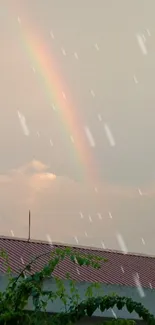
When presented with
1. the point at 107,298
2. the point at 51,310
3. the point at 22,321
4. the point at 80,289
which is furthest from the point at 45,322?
the point at 80,289

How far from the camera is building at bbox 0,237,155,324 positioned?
43.9 feet

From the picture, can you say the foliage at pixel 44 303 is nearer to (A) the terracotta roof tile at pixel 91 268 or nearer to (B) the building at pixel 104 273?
(B) the building at pixel 104 273

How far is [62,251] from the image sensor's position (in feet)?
16.2

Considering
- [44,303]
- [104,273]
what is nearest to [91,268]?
[104,273]

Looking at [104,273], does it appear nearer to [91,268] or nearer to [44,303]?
[91,268]

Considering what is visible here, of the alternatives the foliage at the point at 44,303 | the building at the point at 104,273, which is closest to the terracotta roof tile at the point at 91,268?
the building at the point at 104,273

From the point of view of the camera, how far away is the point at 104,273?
15.6 m

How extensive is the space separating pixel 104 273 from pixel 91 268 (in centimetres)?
37

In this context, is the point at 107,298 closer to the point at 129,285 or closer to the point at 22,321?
the point at 22,321

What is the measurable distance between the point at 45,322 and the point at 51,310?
7248 mm

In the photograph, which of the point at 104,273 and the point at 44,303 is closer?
the point at 44,303

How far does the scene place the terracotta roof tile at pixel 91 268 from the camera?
558 inches

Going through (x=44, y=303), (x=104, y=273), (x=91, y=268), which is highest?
(x=44, y=303)

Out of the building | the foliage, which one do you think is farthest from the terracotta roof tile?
the foliage
